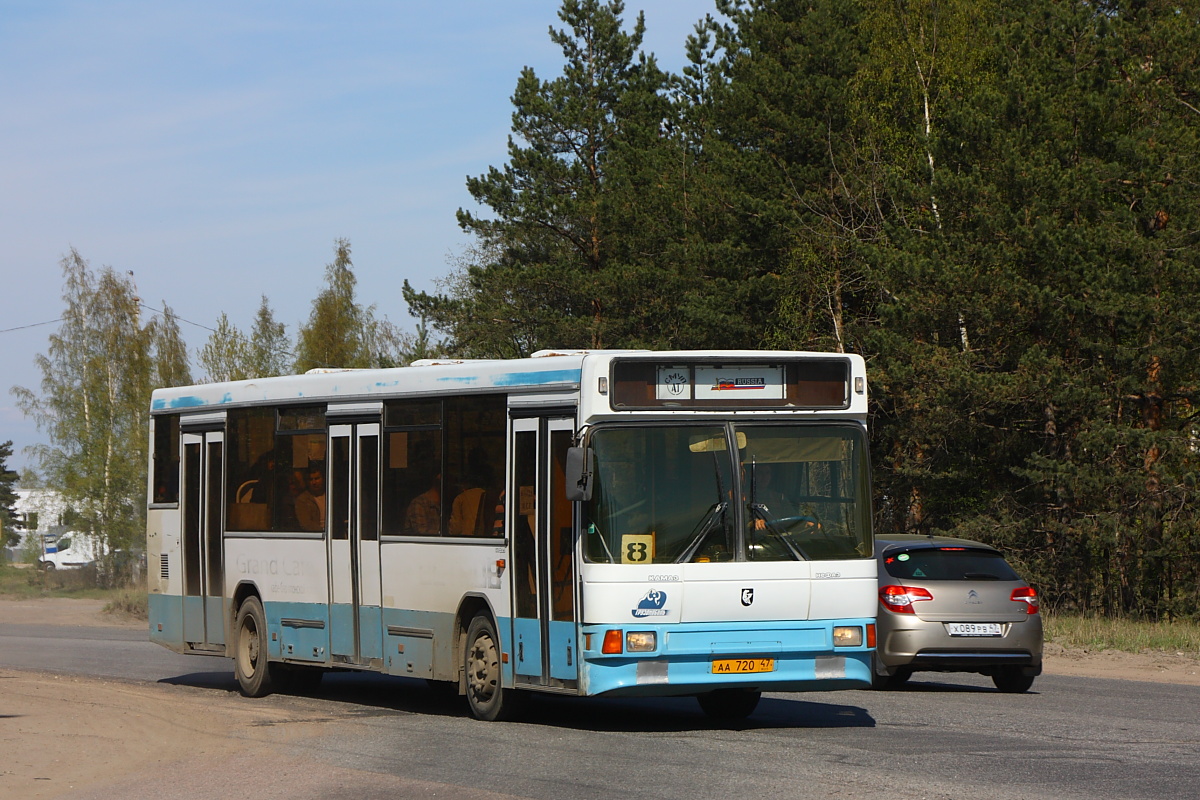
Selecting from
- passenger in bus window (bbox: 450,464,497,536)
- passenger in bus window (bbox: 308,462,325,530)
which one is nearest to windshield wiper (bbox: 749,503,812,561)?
passenger in bus window (bbox: 450,464,497,536)

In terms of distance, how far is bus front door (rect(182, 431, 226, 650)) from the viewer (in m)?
18.4

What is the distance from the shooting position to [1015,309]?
3450 cm

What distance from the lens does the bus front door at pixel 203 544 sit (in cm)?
1841

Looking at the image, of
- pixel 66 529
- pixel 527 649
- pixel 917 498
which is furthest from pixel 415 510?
pixel 66 529

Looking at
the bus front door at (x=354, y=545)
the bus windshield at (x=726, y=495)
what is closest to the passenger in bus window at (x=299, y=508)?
the bus front door at (x=354, y=545)

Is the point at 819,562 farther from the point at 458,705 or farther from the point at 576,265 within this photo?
the point at 576,265

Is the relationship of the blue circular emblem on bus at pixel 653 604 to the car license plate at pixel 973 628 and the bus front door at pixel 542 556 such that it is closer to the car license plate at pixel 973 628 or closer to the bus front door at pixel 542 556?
the bus front door at pixel 542 556

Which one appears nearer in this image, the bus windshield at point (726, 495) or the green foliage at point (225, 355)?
the bus windshield at point (726, 495)

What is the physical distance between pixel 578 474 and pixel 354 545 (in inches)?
166

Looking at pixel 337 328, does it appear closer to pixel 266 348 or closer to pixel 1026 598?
pixel 266 348

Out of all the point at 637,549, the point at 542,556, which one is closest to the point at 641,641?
the point at 637,549

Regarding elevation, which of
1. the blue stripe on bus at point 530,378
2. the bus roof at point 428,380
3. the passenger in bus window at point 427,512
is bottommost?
the passenger in bus window at point 427,512

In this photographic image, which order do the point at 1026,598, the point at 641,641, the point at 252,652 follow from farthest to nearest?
the point at 252,652 < the point at 1026,598 < the point at 641,641

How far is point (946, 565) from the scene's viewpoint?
55.8 feet
